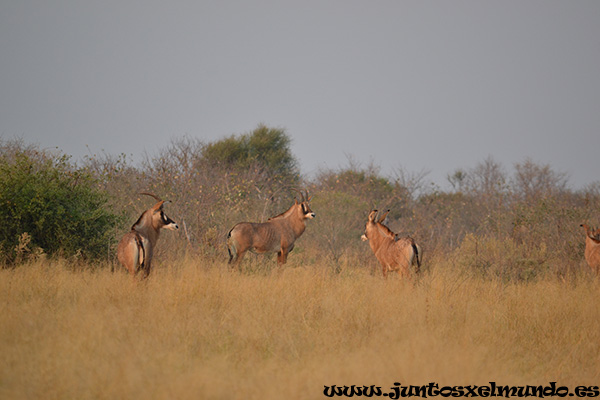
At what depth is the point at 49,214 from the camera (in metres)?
9.54

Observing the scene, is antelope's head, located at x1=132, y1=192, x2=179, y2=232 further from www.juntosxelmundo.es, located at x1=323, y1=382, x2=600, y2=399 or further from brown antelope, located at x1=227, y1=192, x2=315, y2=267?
www.juntosxelmundo.es, located at x1=323, y1=382, x2=600, y2=399

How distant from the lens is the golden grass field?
13.4 ft

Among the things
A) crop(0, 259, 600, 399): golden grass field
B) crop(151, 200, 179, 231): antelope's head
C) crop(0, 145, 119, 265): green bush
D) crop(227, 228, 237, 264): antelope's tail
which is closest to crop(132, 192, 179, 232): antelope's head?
crop(151, 200, 179, 231): antelope's head

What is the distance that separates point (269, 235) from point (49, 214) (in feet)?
12.9

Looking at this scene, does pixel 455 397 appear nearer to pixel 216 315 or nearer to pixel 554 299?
pixel 216 315

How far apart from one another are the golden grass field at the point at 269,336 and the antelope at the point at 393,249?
1.38 feet

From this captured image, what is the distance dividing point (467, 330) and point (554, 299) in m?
2.51

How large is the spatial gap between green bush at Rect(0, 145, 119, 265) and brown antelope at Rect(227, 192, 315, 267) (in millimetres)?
2259

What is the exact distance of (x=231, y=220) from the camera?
13289 millimetres

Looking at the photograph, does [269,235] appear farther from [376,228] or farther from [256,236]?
[376,228]

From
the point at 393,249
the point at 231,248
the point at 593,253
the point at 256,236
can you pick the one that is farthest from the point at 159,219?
the point at 593,253

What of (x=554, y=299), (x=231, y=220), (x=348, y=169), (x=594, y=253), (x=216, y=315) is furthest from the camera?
(x=348, y=169)

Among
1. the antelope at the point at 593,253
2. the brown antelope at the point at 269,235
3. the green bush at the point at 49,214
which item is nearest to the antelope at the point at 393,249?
the brown antelope at the point at 269,235

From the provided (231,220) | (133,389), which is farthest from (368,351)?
(231,220)
